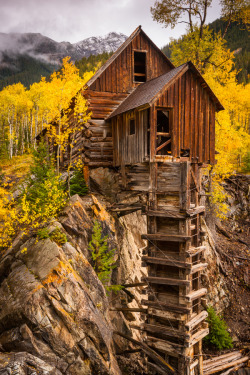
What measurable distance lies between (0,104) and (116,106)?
28.5 meters

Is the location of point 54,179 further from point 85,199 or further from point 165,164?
point 165,164

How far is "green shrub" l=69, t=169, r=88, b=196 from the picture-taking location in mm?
16719

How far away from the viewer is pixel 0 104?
39.7 meters

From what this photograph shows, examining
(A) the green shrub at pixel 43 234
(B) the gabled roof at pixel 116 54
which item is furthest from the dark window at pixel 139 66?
(A) the green shrub at pixel 43 234

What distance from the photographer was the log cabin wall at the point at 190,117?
1330 cm

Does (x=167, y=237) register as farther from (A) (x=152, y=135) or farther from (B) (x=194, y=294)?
(A) (x=152, y=135)

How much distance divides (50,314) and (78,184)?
8.62m

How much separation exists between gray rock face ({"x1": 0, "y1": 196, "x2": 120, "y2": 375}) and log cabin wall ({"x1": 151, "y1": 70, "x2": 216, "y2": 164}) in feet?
20.5

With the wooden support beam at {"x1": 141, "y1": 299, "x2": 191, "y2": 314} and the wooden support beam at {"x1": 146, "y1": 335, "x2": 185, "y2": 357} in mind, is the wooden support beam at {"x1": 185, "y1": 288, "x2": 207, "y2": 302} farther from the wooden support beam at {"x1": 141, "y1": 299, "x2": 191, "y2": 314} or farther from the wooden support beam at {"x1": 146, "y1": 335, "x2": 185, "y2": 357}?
the wooden support beam at {"x1": 146, "y1": 335, "x2": 185, "y2": 357}

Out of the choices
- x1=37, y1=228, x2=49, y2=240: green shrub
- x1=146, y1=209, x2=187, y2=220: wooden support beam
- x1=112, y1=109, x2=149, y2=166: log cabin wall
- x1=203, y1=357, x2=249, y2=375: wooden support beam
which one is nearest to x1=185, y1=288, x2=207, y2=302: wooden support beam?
x1=146, y1=209, x2=187, y2=220: wooden support beam

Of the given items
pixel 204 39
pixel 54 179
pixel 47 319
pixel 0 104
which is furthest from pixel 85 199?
pixel 0 104

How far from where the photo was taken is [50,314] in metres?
9.55

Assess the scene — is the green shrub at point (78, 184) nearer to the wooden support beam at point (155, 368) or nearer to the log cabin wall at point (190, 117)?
the log cabin wall at point (190, 117)

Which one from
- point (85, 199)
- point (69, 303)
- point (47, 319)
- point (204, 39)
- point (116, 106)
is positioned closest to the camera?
point (47, 319)
